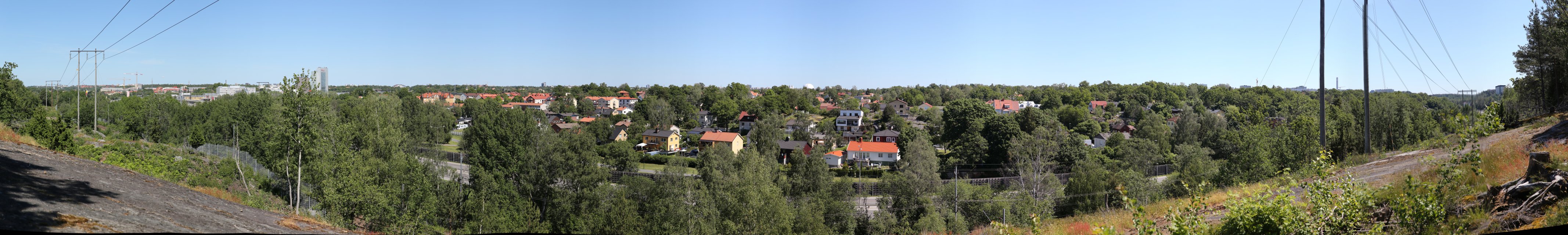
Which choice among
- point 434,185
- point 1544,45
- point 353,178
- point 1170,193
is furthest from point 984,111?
point 353,178

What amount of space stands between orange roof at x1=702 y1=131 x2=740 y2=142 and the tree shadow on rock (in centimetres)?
3312

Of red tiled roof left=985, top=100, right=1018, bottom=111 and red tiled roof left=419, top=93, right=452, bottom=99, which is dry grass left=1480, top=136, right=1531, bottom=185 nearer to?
red tiled roof left=985, top=100, right=1018, bottom=111

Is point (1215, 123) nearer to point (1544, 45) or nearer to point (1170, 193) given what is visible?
point (1170, 193)

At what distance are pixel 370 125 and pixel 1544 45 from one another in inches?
1032

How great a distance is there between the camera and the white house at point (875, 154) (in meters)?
33.9

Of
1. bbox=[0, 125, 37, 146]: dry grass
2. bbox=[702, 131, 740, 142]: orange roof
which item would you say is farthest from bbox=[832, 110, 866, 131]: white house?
bbox=[0, 125, 37, 146]: dry grass

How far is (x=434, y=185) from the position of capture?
19.7 metres

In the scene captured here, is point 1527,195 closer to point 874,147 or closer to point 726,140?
point 874,147

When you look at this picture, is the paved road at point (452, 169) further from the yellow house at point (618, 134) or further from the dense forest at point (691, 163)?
the yellow house at point (618, 134)

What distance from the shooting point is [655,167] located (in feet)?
110

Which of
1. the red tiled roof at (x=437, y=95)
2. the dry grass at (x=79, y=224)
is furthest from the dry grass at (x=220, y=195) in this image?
the red tiled roof at (x=437, y=95)

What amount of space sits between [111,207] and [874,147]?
32.5 metres

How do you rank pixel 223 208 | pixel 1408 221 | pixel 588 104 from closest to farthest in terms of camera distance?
pixel 1408 221, pixel 223 208, pixel 588 104

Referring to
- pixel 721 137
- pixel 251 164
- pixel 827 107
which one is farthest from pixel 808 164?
pixel 827 107
